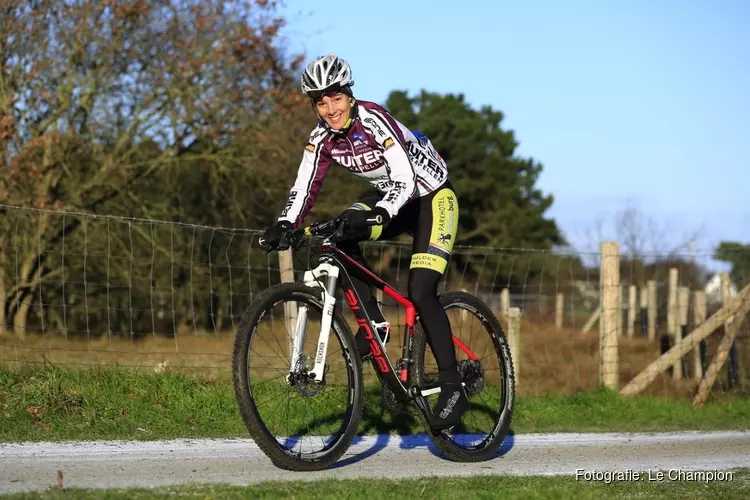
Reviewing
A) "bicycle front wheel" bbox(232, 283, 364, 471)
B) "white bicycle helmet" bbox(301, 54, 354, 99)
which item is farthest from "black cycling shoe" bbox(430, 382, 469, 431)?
"white bicycle helmet" bbox(301, 54, 354, 99)

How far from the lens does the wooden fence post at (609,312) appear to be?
38.0ft

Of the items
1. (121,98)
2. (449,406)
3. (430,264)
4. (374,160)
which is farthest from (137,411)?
(121,98)

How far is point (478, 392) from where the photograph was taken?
23.5 feet

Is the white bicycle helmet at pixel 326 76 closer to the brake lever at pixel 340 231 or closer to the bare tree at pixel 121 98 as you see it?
the brake lever at pixel 340 231

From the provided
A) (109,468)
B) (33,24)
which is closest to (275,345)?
(109,468)

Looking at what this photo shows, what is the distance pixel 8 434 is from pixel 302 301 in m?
2.48

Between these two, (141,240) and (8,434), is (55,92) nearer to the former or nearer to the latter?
(141,240)

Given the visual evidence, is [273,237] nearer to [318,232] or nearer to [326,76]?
[318,232]

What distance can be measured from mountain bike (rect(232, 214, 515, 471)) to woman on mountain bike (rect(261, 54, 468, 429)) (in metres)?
0.11

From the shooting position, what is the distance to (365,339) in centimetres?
657

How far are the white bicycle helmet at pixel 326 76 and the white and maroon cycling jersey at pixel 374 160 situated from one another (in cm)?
21

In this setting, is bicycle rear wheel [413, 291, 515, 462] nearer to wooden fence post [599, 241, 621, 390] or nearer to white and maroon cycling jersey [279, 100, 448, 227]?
white and maroon cycling jersey [279, 100, 448, 227]

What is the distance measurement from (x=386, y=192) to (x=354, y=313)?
0.79 metres

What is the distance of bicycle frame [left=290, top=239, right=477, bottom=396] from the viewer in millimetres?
5996
